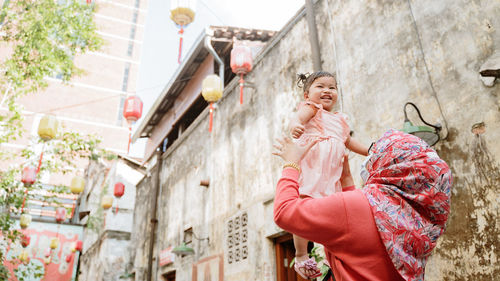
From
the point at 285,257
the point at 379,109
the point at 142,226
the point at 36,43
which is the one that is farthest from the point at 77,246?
the point at 379,109

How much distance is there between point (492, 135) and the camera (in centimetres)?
381

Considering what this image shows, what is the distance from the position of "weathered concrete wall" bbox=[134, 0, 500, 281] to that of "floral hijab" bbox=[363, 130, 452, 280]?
2.68 metres

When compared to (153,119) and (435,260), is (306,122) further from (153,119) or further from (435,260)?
(153,119)

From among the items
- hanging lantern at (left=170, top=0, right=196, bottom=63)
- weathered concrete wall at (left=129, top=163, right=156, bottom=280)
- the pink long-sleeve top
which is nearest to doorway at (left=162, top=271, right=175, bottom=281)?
weathered concrete wall at (left=129, top=163, right=156, bottom=280)

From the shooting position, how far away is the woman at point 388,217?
4.81 ft

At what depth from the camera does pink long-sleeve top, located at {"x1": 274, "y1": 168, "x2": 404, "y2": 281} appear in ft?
4.91

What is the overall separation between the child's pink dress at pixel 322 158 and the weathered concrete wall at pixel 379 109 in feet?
7.85

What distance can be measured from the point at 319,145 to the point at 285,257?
5.26 metres

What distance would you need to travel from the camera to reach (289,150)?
1.88 meters

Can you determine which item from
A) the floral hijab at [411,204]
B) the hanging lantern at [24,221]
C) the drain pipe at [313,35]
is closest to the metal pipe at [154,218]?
the hanging lantern at [24,221]

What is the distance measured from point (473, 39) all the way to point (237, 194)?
5667 mm

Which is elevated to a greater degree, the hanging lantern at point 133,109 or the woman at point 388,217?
the hanging lantern at point 133,109

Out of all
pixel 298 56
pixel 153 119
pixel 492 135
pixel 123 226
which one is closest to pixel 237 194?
pixel 298 56

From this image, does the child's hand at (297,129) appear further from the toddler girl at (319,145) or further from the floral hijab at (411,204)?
the floral hijab at (411,204)
